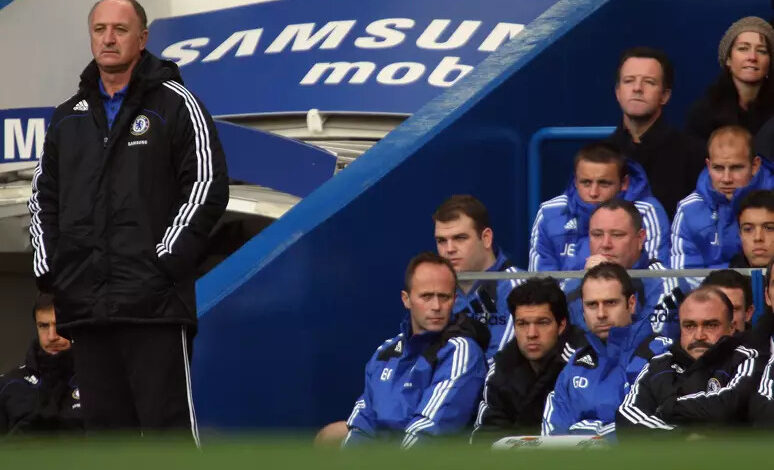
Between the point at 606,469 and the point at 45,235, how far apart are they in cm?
365

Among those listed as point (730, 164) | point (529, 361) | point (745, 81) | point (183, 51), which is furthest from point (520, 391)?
point (183, 51)

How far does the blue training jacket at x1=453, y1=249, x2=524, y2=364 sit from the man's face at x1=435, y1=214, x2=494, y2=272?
0.13 m

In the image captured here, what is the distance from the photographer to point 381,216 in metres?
7.68

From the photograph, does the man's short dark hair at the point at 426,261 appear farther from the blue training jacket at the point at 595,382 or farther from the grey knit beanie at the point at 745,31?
the grey knit beanie at the point at 745,31

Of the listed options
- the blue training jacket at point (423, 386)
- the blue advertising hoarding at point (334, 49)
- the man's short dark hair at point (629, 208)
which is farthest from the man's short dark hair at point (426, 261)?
the blue advertising hoarding at point (334, 49)

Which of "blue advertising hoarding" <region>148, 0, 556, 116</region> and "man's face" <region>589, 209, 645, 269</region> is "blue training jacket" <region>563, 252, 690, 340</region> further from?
"blue advertising hoarding" <region>148, 0, 556, 116</region>

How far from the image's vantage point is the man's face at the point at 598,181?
7.20 m

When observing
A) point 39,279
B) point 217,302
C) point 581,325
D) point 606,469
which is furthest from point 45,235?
point 606,469

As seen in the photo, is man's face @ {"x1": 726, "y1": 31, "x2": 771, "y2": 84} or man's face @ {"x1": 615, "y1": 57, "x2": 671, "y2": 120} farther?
man's face @ {"x1": 726, "y1": 31, "x2": 771, "y2": 84}

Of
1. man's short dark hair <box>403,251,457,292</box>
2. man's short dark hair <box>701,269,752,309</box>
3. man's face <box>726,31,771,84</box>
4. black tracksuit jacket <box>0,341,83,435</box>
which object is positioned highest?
man's face <box>726,31,771,84</box>

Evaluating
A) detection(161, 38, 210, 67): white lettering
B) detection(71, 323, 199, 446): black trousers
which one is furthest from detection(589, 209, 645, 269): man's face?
detection(161, 38, 210, 67): white lettering

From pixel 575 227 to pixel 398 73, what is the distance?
5.78 m

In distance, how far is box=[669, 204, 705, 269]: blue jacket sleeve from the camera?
23.2ft

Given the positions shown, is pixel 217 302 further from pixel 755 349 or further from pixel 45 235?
pixel 755 349
